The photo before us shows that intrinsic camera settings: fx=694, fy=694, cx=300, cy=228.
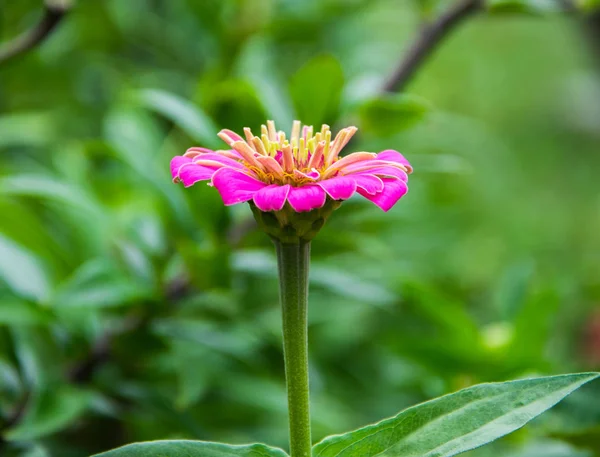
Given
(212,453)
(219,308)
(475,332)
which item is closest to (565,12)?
(475,332)

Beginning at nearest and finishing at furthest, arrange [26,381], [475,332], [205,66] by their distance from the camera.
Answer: [26,381]
[475,332]
[205,66]

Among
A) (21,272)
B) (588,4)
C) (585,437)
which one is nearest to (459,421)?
(585,437)

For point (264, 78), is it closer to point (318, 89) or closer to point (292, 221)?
point (318, 89)

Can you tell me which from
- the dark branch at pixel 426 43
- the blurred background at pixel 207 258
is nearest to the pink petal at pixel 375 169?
the blurred background at pixel 207 258

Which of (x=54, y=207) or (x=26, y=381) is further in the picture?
(x=54, y=207)

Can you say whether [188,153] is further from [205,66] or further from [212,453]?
[205,66]

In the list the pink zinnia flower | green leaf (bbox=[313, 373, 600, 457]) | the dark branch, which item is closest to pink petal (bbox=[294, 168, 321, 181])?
the pink zinnia flower

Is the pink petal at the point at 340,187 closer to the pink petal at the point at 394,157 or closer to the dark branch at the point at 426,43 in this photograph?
the pink petal at the point at 394,157
